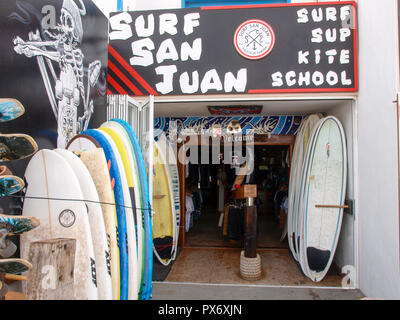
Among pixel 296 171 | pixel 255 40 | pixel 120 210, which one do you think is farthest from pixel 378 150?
pixel 120 210

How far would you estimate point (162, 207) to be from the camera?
13.5ft

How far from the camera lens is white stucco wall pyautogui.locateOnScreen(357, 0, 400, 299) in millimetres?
2293

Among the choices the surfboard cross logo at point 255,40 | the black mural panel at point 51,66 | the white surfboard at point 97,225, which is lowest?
the white surfboard at point 97,225

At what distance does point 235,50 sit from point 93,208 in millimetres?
2384

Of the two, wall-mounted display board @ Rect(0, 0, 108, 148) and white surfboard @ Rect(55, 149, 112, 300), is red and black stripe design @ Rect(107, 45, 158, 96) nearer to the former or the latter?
wall-mounted display board @ Rect(0, 0, 108, 148)

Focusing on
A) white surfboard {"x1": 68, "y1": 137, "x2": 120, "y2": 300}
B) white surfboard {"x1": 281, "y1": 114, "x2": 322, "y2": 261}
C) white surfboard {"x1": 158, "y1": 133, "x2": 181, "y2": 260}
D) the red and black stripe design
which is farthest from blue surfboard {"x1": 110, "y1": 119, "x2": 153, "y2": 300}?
white surfboard {"x1": 281, "y1": 114, "x2": 322, "y2": 261}

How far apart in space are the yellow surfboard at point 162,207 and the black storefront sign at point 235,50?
112 centimetres

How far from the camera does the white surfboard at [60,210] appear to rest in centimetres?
158

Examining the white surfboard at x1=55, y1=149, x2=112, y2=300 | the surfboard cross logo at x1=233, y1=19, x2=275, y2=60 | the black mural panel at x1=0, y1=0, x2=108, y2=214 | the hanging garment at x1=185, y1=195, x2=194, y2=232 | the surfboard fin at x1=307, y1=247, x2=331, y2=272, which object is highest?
the surfboard cross logo at x1=233, y1=19, x2=275, y2=60

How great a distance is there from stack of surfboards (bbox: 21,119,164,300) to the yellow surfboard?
1.79 metres

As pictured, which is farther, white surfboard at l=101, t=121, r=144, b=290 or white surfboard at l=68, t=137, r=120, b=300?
white surfboard at l=101, t=121, r=144, b=290

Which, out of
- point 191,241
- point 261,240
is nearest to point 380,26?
point 261,240

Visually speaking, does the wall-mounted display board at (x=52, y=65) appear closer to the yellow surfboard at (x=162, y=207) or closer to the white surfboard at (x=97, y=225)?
the white surfboard at (x=97, y=225)

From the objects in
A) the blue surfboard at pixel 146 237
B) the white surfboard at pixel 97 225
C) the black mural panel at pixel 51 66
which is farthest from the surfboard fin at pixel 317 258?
the black mural panel at pixel 51 66
